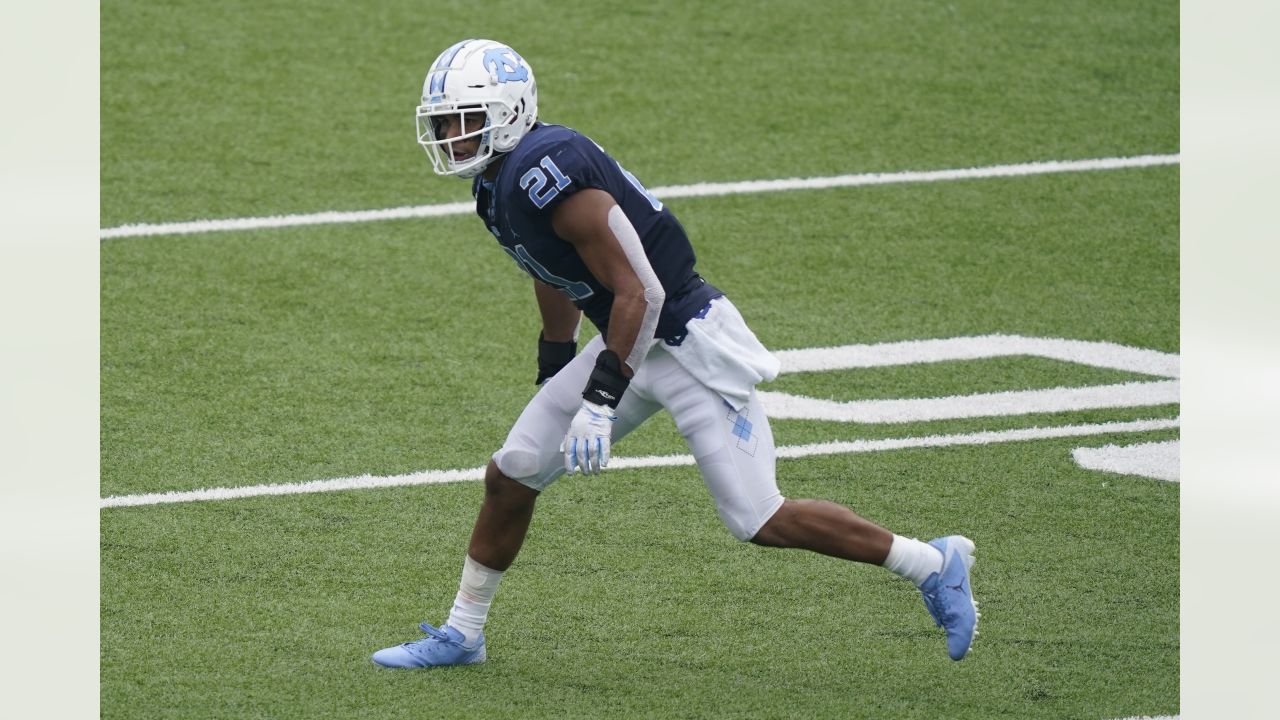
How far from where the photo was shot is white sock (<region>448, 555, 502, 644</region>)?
492cm

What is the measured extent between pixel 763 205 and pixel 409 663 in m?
4.63

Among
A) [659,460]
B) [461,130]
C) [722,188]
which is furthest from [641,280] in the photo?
[722,188]

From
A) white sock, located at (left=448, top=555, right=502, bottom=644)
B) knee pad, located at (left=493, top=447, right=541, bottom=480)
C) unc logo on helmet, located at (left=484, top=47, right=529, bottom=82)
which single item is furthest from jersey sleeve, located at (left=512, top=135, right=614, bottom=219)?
white sock, located at (left=448, top=555, right=502, bottom=644)

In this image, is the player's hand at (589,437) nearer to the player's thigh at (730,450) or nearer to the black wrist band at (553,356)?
the player's thigh at (730,450)

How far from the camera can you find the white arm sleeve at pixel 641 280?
4559 millimetres

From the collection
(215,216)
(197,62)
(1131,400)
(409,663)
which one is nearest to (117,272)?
(215,216)

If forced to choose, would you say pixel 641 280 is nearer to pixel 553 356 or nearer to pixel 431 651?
pixel 553 356

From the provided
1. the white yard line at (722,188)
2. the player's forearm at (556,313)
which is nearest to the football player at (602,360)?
the player's forearm at (556,313)

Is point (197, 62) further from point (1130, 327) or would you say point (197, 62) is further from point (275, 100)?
point (1130, 327)

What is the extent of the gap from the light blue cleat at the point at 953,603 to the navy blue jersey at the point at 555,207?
0.92 metres

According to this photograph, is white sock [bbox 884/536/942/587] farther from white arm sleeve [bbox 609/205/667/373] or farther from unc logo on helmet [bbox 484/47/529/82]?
unc logo on helmet [bbox 484/47/529/82]

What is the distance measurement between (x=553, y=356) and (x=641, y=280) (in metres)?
0.75

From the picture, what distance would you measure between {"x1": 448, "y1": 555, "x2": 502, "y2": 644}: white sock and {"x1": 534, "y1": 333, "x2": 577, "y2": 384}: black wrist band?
62 cm

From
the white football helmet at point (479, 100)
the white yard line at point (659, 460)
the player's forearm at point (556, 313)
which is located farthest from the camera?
the white yard line at point (659, 460)
